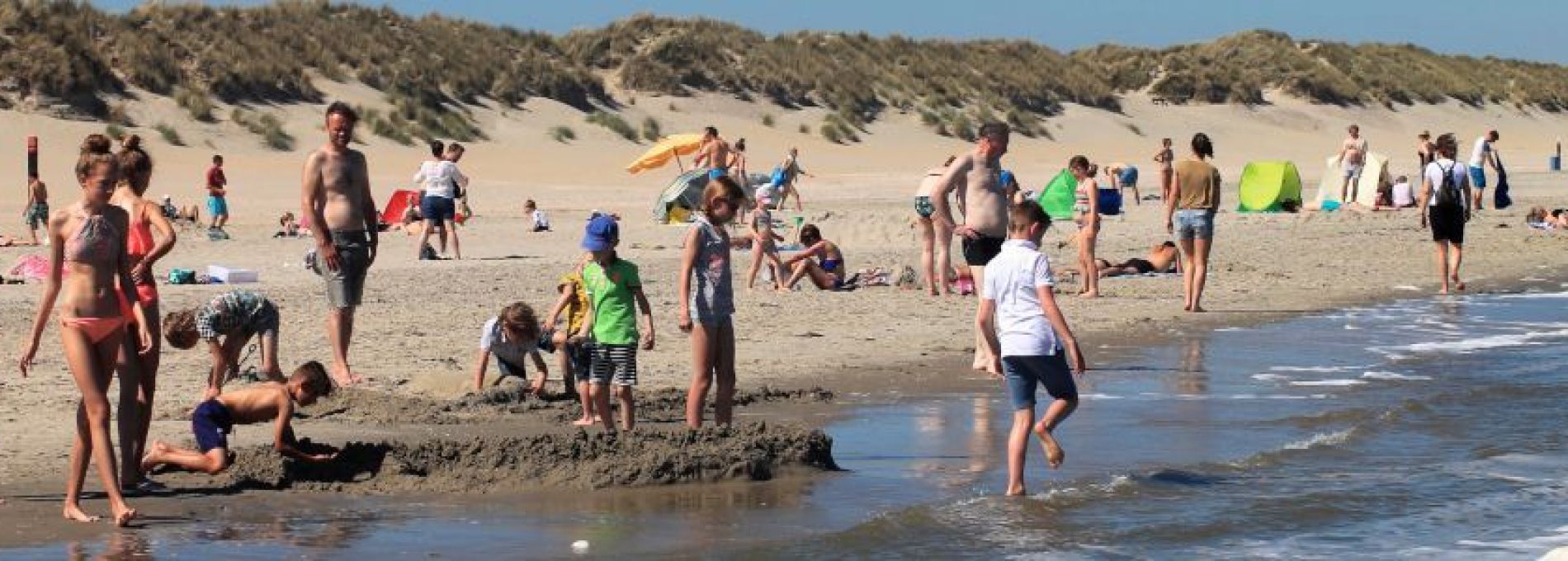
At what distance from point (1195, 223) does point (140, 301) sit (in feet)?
32.6

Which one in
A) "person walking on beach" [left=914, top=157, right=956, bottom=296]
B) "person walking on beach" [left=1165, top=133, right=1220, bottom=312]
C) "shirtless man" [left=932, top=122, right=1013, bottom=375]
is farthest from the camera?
"person walking on beach" [left=1165, top=133, right=1220, bottom=312]

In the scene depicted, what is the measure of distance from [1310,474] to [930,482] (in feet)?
6.27

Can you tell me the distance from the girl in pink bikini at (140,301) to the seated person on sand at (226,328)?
83cm

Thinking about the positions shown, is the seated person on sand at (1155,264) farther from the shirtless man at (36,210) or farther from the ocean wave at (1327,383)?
the shirtless man at (36,210)

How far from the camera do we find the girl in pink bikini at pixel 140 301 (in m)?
8.73

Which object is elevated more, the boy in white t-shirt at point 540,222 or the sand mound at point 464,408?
the boy in white t-shirt at point 540,222

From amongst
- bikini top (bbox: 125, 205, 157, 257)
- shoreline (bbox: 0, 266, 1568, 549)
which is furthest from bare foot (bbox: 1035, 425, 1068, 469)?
bikini top (bbox: 125, 205, 157, 257)

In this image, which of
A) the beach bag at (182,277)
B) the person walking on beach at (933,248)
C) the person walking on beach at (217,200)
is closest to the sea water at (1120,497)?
the person walking on beach at (933,248)

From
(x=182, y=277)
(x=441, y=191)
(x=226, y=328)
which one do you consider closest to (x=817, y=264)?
(x=441, y=191)

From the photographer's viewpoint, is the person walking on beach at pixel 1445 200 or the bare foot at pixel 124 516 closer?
the bare foot at pixel 124 516

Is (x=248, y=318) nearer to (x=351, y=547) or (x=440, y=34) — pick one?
(x=351, y=547)

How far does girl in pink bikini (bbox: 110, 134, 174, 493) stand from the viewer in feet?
28.6

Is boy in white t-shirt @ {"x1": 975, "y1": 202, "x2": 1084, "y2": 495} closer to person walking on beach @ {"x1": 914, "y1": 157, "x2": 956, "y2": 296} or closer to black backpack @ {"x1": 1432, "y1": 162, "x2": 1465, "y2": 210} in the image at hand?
person walking on beach @ {"x1": 914, "y1": 157, "x2": 956, "y2": 296}

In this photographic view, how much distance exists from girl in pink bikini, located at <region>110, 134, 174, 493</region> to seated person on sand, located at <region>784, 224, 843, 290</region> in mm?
9710
